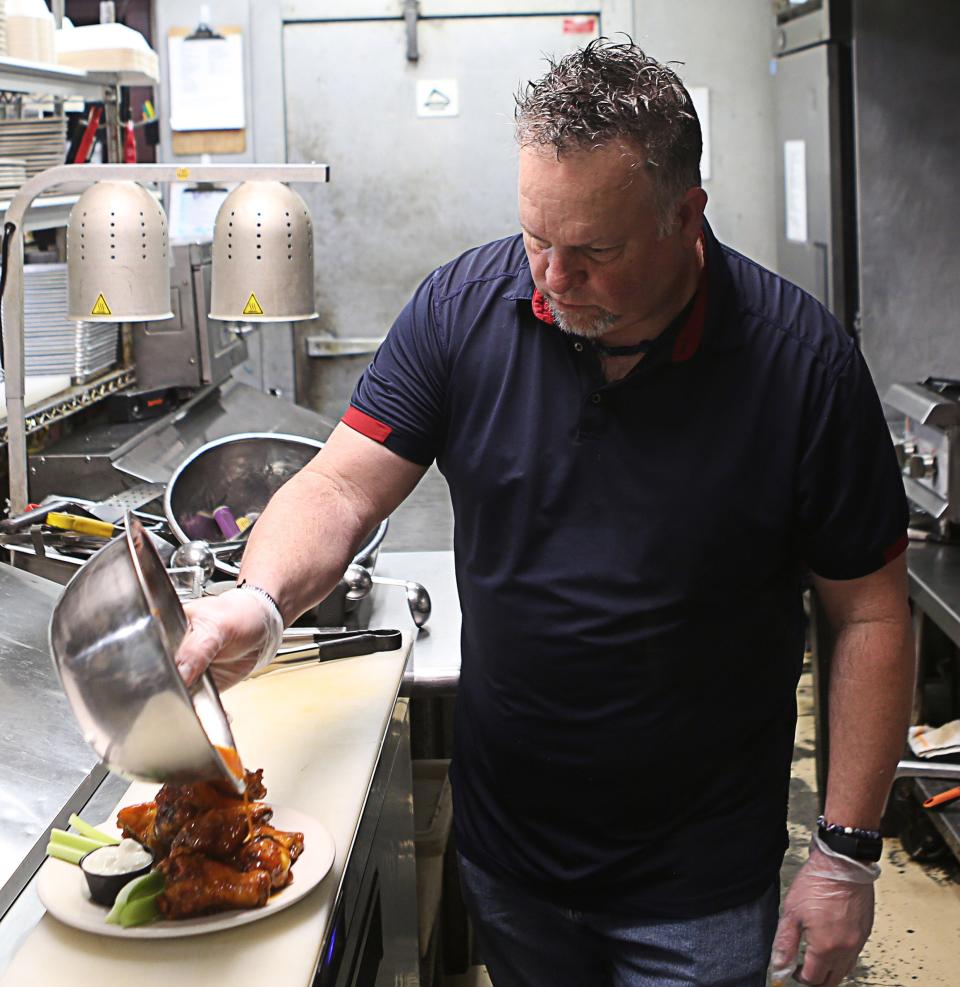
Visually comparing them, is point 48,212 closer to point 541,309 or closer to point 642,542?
point 541,309

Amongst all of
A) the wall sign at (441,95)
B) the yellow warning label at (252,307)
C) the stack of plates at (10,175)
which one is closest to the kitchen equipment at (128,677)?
the yellow warning label at (252,307)

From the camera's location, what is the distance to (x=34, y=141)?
10.7 feet

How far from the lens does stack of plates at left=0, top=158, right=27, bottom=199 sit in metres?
2.94

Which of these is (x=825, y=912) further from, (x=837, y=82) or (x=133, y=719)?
(x=837, y=82)

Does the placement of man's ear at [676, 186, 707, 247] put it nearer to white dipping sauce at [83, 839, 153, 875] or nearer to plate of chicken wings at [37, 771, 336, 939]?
plate of chicken wings at [37, 771, 336, 939]

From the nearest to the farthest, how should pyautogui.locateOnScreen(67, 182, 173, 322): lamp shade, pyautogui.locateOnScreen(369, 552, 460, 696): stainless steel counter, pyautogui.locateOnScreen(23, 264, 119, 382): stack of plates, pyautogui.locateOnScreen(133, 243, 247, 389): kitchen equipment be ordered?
pyautogui.locateOnScreen(67, 182, 173, 322): lamp shade → pyautogui.locateOnScreen(369, 552, 460, 696): stainless steel counter → pyautogui.locateOnScreen(23, 264, 119, 382): stack of plates → pyautogui.locateOnScreen(133, 243, 247, 389): kitchen equipment

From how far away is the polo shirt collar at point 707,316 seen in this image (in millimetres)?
1538

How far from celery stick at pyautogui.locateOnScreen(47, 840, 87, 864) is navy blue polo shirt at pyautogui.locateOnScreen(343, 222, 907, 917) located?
0.56 meters

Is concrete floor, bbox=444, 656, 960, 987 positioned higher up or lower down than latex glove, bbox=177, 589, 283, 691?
lower down

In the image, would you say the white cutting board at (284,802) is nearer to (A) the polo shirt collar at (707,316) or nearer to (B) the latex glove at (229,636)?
(B) the latex glove at (229,636)

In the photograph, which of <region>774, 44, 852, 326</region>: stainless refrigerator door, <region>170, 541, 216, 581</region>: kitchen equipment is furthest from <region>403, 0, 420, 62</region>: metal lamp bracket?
<region>170, 541, 216, 581</region>: kitchen equipment

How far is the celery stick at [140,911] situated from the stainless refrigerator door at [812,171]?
11.2 feet

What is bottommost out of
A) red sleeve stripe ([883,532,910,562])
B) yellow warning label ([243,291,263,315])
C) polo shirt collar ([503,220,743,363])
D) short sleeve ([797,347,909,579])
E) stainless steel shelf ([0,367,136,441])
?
red sleeve stripe ([883,532,910,562])

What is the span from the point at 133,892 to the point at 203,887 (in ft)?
0.21
